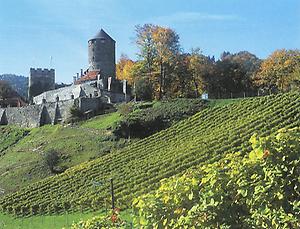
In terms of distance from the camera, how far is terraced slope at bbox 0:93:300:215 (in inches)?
1271

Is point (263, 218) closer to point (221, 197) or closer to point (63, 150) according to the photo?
point (221, 197)

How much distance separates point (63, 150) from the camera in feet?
161

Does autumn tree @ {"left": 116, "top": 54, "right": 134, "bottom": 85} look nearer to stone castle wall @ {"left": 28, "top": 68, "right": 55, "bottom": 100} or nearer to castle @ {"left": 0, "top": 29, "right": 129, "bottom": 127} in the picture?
castle @ {"left": 0, "top": 29, "right": 129, "bottom": 127}

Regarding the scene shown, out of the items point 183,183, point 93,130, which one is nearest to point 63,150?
point 93,130

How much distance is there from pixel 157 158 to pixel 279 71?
31442mm

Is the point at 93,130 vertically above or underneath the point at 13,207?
above

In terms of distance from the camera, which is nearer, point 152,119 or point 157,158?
point 157,158

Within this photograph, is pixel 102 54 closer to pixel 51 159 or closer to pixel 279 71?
pixel 279 71

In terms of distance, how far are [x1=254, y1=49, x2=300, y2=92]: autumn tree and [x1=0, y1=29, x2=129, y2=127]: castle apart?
58.6 feet

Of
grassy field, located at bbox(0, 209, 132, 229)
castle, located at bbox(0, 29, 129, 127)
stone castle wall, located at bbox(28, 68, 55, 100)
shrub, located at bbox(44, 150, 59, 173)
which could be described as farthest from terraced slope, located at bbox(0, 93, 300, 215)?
stone castle wall, located at bbox(28, 68, 55, 100)

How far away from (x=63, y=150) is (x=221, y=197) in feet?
147

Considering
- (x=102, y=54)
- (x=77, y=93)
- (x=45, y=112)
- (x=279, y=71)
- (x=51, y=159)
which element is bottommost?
(x=51, y=159)

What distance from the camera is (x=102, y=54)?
266 ft

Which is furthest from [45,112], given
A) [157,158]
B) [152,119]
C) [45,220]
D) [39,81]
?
[45,220]
